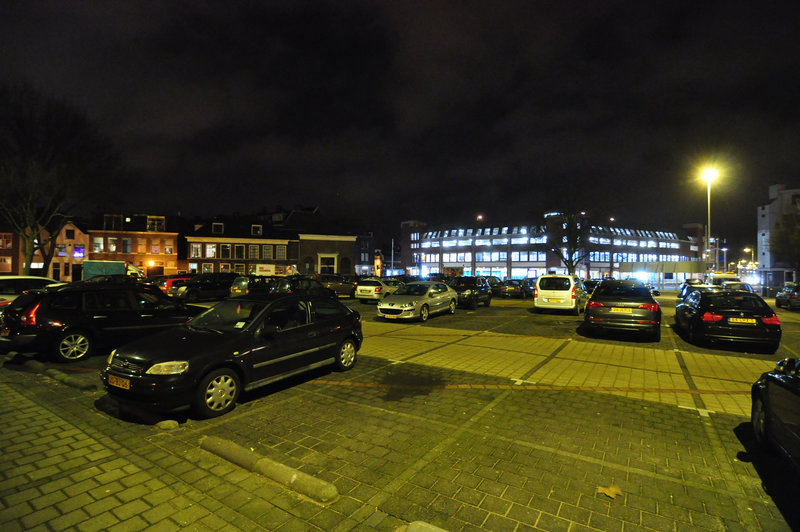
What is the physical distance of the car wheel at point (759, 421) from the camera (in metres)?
4.06

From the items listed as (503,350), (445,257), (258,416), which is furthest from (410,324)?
(445,257)

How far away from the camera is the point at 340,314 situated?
24.6 ft

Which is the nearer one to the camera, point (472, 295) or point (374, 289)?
point (472, 295)

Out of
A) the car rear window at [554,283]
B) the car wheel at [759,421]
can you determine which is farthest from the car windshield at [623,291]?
the car wheel at [759,421]

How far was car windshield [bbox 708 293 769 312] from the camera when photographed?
950cm

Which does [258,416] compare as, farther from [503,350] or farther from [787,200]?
[787,200]

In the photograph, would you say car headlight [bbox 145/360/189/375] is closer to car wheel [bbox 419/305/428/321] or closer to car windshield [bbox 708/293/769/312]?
car wheel [bbox 419/305/428/321]

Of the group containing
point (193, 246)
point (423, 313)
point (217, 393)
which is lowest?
point (423, 313)

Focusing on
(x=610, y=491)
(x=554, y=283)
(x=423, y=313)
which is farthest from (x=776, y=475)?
(x=554, y=283)

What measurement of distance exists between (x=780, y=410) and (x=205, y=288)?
25513 mm

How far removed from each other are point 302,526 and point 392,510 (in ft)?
2.33

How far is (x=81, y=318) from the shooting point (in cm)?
804

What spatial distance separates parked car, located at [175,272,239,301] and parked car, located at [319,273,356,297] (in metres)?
6.62

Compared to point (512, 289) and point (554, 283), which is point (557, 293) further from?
point (512, 289)
